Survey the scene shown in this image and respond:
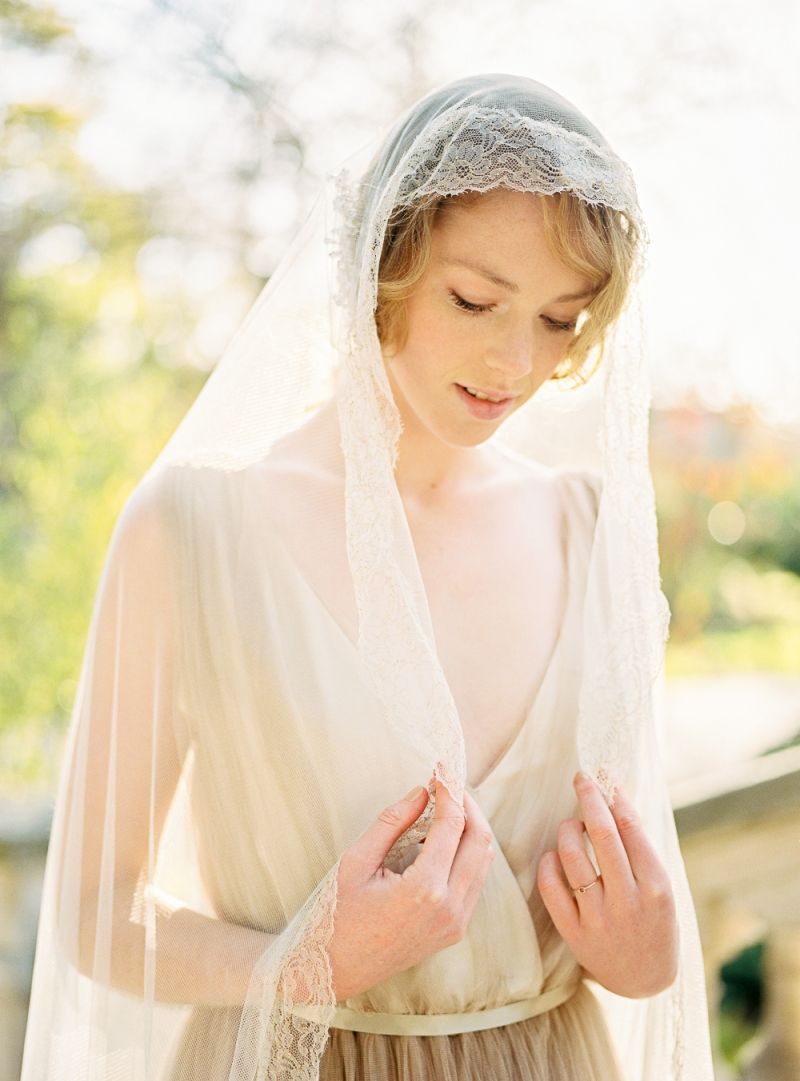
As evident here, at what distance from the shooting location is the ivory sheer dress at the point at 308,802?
1297mm

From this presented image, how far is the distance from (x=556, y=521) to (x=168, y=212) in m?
2.38

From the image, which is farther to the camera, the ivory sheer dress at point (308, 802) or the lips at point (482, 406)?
the lips at point (482, 406)

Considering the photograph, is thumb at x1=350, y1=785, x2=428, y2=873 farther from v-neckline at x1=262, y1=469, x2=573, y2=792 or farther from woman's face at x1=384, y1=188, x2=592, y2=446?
woman's face at x1=384, y1=188, x2=592, y2=446

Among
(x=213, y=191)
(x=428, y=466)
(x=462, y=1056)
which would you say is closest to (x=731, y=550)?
(x=213, y=191)

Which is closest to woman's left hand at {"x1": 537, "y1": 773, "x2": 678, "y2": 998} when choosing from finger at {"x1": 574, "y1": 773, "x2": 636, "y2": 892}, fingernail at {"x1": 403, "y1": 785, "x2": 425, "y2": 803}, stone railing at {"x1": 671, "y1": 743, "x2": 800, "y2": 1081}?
finger at {"x1": 574, "y1": 773, "x2": 636, "y2": 892}

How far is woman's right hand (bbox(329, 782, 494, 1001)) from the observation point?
118 centimetres

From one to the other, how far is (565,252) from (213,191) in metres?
2.38

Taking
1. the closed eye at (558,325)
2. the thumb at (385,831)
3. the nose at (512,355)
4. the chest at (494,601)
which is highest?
the closed eye at (558,325)

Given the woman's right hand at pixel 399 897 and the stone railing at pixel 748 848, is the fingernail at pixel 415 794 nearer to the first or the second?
the woman's right hand at pixel 399 897

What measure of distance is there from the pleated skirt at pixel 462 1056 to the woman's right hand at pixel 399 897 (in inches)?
5.0

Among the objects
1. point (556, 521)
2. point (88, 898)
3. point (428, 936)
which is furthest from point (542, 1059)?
point (556, 521)

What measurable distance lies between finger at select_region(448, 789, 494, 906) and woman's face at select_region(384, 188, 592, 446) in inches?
19.0

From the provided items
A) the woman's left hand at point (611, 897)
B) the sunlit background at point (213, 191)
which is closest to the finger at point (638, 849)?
the woman's left hand at point (611, 897)

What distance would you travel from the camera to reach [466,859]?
1.22 metres
